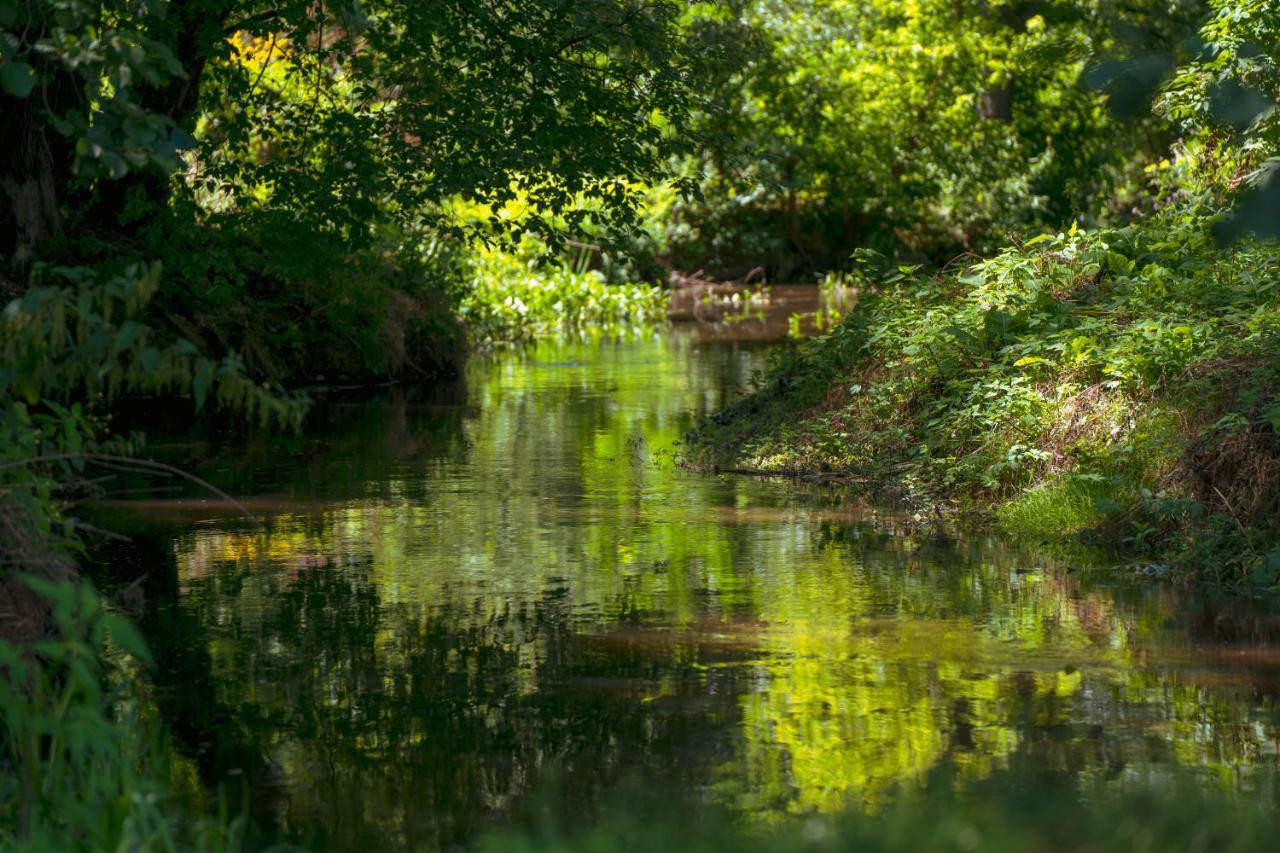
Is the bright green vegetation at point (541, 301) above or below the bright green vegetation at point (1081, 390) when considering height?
above

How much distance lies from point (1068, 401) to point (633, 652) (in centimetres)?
511

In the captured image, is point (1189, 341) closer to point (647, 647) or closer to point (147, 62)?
point (647, 647)

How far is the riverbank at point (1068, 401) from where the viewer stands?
11.5 meters

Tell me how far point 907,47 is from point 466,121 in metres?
28.1

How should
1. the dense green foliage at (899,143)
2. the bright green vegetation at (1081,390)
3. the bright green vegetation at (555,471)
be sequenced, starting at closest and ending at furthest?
the bright green vegetation at (555,471)
the bright green vegetation at (1081,390)
the dense green foliage at (899,143)

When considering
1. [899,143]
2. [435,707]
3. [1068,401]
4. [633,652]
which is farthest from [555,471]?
[899,143]

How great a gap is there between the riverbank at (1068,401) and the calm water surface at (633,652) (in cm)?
66

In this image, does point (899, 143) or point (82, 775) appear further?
point (899, 143)

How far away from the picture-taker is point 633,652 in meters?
9.26

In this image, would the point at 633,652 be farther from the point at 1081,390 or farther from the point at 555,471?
the point at 555,471

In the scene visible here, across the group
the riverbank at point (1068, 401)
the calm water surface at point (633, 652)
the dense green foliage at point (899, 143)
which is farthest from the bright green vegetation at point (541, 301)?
the calm water surface at point (633, 652)

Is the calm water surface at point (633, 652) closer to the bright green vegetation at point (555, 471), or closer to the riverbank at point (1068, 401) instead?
the bright green vegetation at point (555, 471)

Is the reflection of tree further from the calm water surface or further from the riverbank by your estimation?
the riverbank

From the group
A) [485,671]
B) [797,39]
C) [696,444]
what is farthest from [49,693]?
[797,39]
